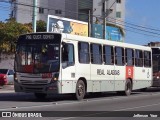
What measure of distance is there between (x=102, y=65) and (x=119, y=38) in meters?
33.7

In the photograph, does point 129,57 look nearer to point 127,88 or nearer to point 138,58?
point 138,58

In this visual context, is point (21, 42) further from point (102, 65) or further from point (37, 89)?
point (102, 65)

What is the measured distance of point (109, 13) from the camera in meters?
86.7

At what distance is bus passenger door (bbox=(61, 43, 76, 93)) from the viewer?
21.6 meters

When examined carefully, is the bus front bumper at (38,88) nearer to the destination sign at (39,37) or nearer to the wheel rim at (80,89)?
the wheel rim at (80,89)

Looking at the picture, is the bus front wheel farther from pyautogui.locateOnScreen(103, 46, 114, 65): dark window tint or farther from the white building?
the white building

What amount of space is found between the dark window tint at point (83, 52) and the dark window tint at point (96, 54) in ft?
1.65

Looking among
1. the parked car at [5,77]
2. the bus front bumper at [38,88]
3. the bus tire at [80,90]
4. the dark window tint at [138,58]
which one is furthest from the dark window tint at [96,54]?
the parked car at [5,77]

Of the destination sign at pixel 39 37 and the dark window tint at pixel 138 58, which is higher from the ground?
the destination sign at pixel 39 37

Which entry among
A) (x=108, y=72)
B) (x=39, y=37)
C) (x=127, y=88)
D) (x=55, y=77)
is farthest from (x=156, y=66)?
(x=55, y=77)

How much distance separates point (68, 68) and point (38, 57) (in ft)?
4.85

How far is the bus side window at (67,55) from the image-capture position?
21.6 m

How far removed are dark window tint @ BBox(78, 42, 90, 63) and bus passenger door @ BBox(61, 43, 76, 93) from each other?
713mm

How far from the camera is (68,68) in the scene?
22.0 metres
